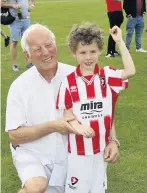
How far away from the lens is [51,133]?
3.26 m

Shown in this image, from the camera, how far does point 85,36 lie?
307 centimetres

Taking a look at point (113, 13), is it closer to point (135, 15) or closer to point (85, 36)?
point (135, 15)

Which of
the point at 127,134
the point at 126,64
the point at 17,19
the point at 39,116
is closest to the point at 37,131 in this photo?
the point at 39,116

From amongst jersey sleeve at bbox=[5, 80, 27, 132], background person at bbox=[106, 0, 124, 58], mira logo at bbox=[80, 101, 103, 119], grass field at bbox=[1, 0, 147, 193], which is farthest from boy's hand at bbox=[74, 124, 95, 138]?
background person at bbox=[106, 0, 124, 58]

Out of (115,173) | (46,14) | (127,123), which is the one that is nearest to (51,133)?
(115,173)

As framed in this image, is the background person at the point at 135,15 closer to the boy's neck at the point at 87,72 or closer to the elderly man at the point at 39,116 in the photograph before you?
the elderly man at the point at 39,116

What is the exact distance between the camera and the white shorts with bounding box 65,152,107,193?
10.3 feet

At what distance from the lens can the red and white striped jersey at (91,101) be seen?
3.07 meters

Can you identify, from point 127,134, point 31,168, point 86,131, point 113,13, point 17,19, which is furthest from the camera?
point 113,13

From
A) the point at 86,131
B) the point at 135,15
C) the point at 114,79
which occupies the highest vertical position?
the point at 114,79

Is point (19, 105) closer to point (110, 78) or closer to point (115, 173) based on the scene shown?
point (110, 78)

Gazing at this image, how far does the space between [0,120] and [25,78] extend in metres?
2.82

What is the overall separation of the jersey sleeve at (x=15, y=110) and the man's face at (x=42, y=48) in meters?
0.26

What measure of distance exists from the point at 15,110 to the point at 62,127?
41cm
